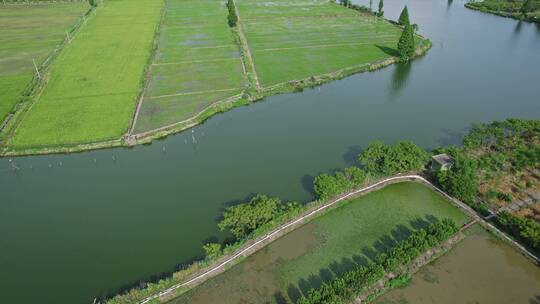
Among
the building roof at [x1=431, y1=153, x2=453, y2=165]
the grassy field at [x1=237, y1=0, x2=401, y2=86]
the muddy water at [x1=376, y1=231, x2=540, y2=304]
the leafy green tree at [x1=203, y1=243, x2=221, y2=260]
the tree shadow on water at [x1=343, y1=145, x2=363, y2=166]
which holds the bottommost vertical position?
the muddy water at [x1=376, y1=231, x2=540, y2=304]

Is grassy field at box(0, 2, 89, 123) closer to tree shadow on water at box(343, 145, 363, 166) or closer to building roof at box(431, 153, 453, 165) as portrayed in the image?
tree shadow on water at box(343, 145, 363, 166)

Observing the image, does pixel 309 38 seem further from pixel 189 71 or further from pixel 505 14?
pixel 505 14

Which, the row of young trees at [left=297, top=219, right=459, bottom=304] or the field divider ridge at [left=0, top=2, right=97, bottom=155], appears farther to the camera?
the field divider ridge at [left=0, top=2, right=97, bottom=155]

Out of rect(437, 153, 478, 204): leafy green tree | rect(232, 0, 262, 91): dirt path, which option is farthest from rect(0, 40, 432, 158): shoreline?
rect(437, 153, 478, 204): leafy green tree

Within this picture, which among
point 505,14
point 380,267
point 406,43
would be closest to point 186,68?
point 406,43

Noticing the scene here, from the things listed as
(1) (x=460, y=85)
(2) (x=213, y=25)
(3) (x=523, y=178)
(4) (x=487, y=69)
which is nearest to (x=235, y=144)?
(3) (x=523, y=178)

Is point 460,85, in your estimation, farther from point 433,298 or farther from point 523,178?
point 433,298
